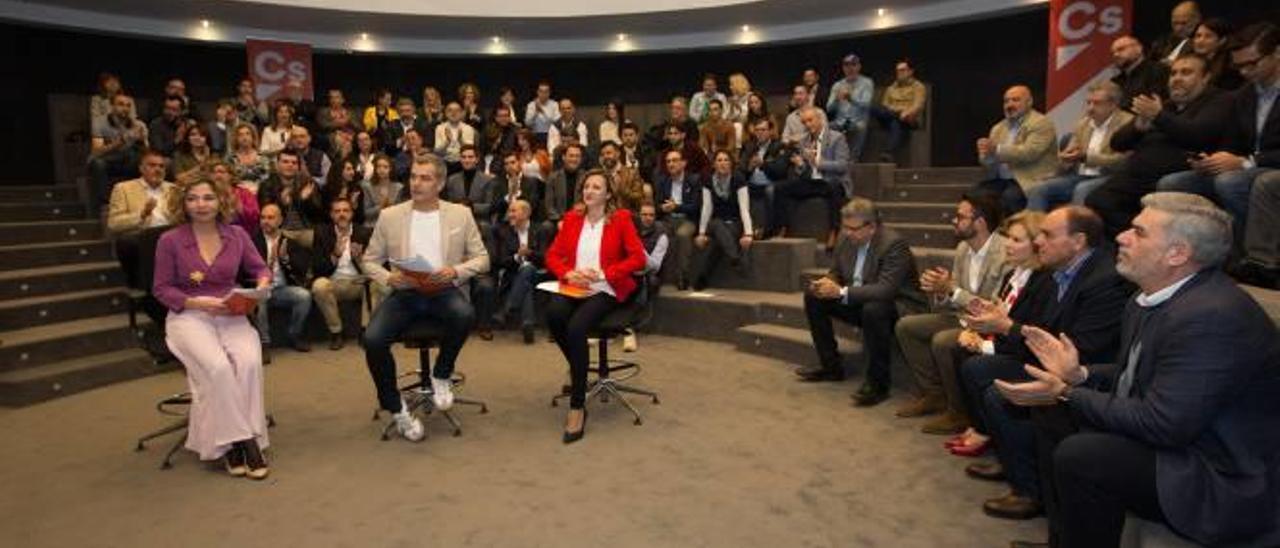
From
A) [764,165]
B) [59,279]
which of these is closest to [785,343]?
[764,165]

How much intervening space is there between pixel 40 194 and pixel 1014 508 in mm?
9365

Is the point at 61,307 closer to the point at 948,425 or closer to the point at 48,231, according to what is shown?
the point at 48,231

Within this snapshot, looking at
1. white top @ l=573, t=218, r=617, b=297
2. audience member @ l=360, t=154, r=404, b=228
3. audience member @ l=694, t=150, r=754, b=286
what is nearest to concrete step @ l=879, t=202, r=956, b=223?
audience member @ l=694, t=150, r=754, b=286

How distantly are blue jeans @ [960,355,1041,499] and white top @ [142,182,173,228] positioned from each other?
5646mm

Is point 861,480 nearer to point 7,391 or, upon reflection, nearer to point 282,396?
point 282,396

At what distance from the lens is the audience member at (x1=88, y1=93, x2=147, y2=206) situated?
7691mm

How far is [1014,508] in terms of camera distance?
3.18 m

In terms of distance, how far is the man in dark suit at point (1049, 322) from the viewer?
117 inches

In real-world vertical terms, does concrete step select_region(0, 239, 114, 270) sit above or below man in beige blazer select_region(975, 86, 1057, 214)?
below

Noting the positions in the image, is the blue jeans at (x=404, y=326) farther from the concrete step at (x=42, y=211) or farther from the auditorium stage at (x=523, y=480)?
the concrete step at (x=42, y=211)

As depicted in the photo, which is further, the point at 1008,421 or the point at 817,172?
the point at 817,172

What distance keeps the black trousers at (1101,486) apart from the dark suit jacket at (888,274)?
2.52 metres

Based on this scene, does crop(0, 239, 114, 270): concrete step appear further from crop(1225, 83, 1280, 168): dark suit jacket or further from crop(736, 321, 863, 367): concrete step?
crop(1225, 83, 1280, 168): dark suit jacket

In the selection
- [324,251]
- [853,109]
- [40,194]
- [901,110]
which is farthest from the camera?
[901,110]
